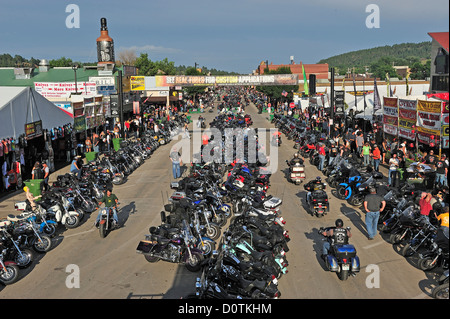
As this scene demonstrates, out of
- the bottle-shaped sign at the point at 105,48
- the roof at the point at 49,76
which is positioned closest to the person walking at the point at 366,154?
the roof at the point at 49,76

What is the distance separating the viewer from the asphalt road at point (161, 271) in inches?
368

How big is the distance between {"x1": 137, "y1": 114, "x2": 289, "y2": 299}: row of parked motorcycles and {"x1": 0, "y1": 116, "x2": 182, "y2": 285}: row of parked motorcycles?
2779 millimetres

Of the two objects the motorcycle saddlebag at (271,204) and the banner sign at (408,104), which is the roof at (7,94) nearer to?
the motorcycle saddlebag at (271,204)

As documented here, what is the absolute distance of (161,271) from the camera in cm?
1062

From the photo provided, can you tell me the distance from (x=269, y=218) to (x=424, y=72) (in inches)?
5496

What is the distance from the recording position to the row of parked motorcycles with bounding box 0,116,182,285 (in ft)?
35.0

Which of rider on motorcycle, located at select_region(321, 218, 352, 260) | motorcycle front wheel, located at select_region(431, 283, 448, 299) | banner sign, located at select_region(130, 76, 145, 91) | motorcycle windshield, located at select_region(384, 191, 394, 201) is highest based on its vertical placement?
banner sign, located at select_region(130, 76, 145, 91)

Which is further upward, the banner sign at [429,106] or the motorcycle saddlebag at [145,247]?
the banner sign at [429,106]

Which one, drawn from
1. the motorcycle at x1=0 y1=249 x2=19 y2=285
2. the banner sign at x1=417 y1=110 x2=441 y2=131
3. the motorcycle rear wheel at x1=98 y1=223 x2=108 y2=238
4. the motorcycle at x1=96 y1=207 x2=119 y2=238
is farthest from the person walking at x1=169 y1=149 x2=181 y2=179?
the banner sign at x1=417 y1=110 x2=441 y2=131

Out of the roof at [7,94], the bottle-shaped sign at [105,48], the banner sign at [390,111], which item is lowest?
the banner sign at [390,111]

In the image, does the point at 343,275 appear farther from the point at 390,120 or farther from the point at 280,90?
the point at 280,90

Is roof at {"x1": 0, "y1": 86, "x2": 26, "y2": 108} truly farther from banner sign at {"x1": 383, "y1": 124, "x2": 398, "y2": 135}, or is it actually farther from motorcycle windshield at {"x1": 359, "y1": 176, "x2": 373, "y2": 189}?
banner sign at {"x1": 383, "y1": 124, "x2": 398, "y2": 135}

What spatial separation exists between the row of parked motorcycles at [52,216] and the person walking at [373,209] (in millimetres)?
7670

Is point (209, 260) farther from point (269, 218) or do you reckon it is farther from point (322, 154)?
point (322, 154)
